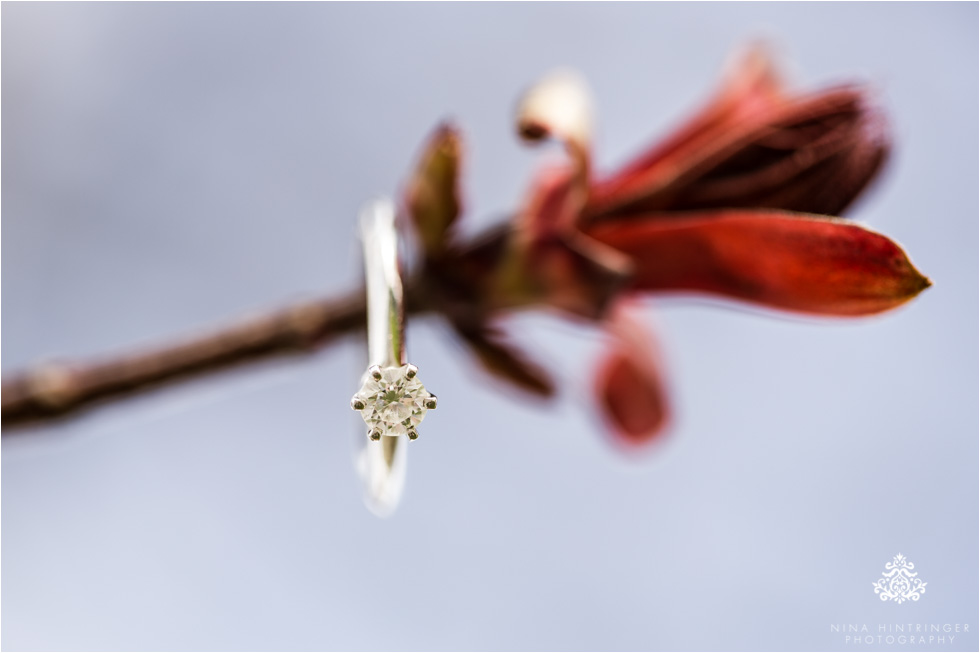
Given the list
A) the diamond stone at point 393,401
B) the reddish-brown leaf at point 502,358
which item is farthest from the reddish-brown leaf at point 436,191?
the diamond stone at point 393,401

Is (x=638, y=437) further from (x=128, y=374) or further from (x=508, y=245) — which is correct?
(x=128, y=374)

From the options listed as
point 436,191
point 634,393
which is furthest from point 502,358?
point 634,393

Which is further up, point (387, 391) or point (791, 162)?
point (791, 162)

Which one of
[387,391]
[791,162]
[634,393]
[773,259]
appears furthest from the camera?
[634,393]

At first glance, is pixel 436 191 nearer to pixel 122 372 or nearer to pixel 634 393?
Result: pixel 122 372

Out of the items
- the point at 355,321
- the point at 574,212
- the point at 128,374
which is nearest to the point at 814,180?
the point at 574,212

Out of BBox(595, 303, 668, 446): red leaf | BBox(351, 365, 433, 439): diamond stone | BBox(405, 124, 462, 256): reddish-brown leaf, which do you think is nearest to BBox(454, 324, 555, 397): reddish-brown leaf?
BBox(405, 124, 462, 256): reddish-brown leaf

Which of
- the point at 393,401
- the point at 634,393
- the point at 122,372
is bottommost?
the point at 393,401

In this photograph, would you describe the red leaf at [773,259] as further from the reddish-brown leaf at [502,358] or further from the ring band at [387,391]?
the ring band at [387,391]
